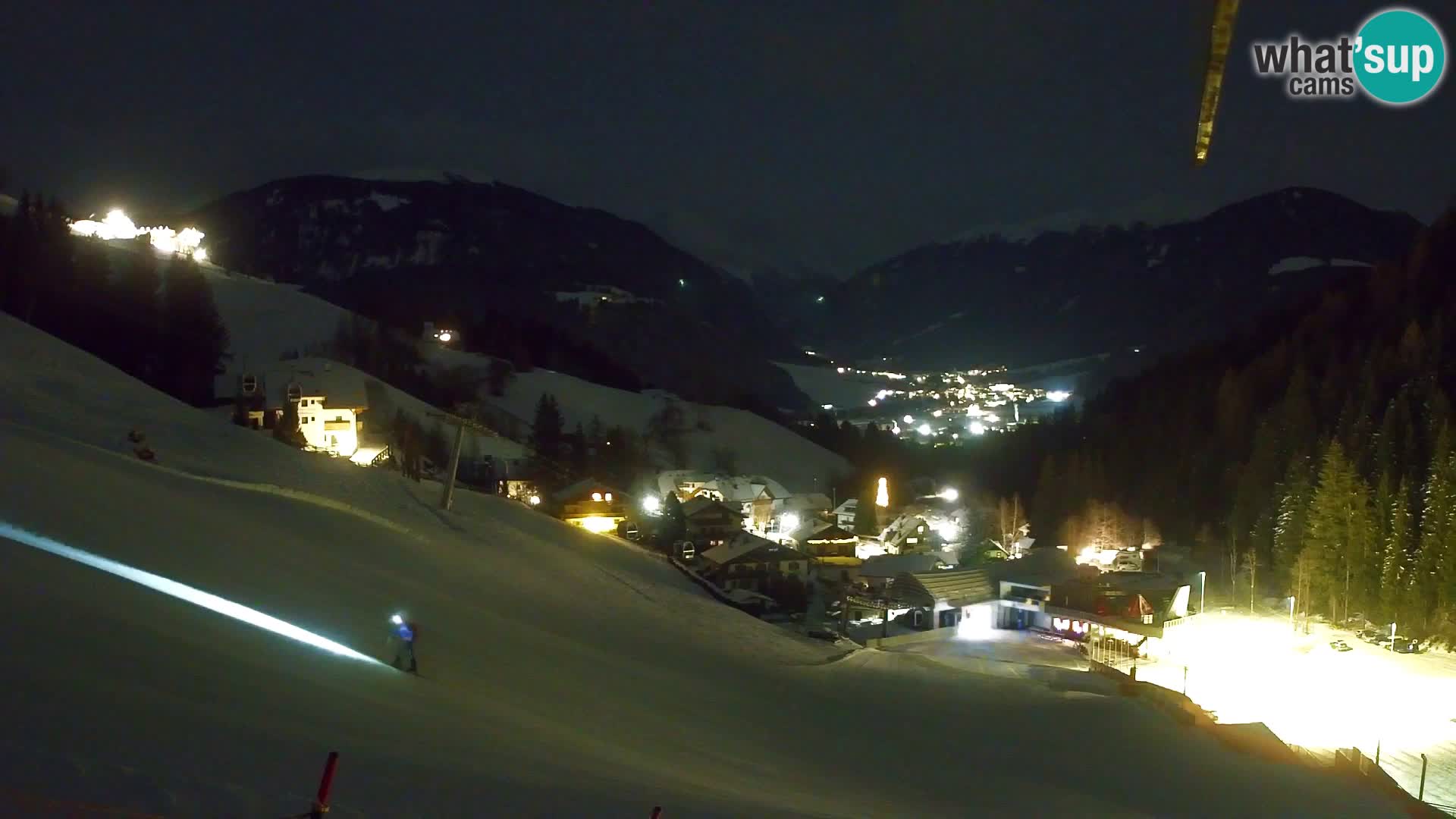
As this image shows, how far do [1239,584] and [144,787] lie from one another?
43.1 metres

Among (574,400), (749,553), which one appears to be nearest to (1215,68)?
(749,553)

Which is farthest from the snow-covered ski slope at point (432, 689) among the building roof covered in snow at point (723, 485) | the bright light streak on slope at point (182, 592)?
the building roof covered in snow at point (723, 485)

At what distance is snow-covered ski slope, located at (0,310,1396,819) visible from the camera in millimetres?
5723

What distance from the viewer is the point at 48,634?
6664 mm

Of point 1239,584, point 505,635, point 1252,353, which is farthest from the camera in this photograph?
point 1252,353

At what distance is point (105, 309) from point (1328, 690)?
54376 millimetres

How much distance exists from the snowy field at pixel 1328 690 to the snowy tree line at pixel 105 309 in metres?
45.5

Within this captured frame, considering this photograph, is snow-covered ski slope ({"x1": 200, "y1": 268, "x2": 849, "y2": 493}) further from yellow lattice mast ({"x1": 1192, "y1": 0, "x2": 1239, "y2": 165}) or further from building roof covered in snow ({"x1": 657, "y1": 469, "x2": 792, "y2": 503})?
yellow lattice mast ({"x1": 1192, "y1": 0, "x2": 1239, "y2": 165})

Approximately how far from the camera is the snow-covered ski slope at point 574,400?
75.6 meters

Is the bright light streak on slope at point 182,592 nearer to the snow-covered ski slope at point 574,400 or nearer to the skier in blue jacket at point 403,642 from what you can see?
the skier in blue jacket at point 403,642

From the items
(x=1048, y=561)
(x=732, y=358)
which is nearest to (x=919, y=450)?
(x=1048, y=561)

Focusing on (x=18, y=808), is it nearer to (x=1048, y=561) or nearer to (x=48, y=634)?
(x=48, y=634)

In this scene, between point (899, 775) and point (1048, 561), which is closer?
point (899, 775)

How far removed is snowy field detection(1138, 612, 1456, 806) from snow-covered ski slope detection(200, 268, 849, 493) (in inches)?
1774
